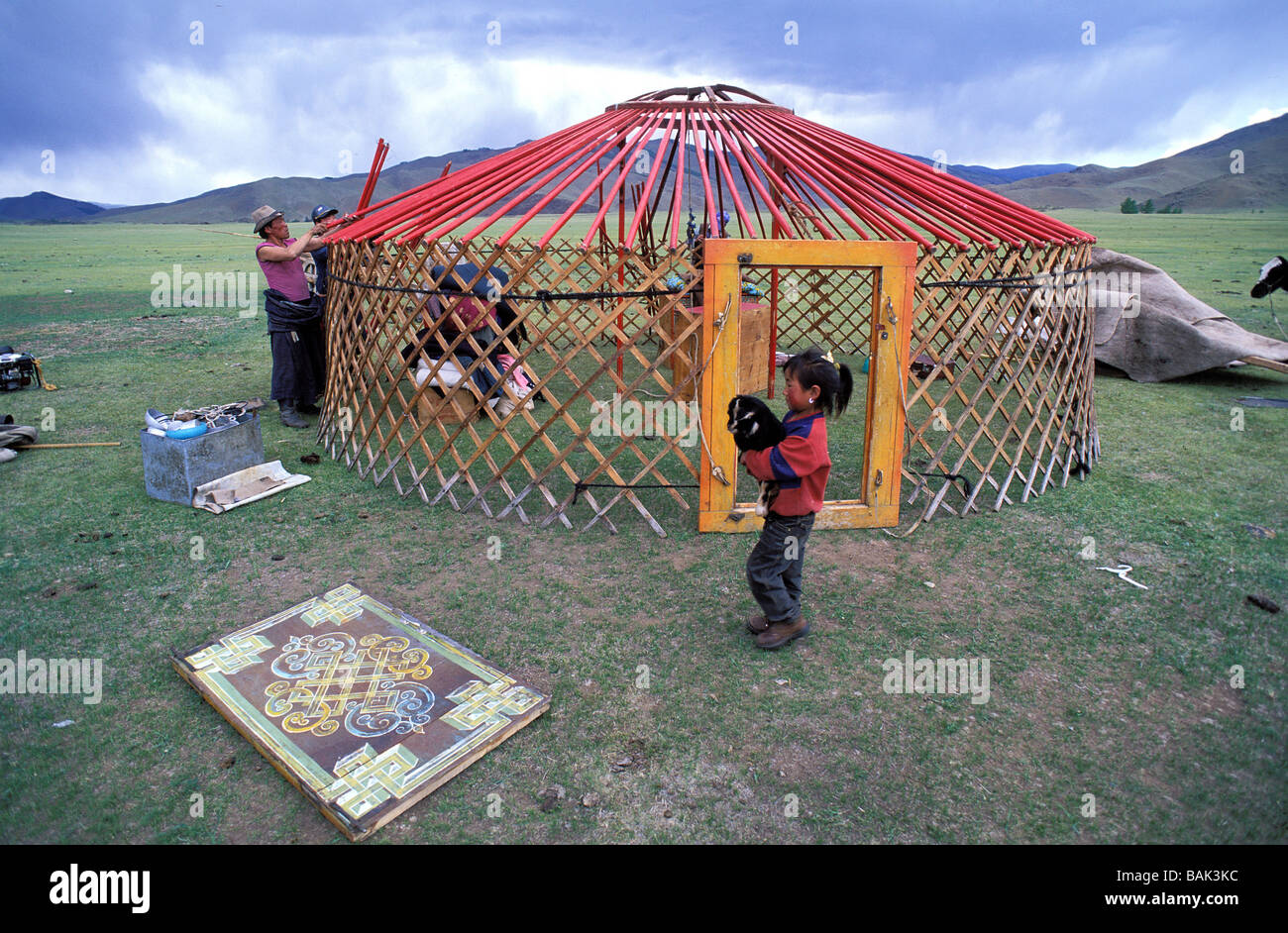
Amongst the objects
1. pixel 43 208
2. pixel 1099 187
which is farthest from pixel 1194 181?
pixel 43 208

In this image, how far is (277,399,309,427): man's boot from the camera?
5.08 m

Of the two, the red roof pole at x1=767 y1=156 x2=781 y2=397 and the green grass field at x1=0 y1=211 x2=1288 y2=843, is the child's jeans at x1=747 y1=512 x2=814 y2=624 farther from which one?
the red roof pole at x1=767 y1=156 x2=781 y2=397

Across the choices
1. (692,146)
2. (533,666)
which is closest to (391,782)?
(533,666)

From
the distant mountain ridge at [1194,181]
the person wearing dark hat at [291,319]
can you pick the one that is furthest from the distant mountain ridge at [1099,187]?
the person wearing dark hat at [291,319]

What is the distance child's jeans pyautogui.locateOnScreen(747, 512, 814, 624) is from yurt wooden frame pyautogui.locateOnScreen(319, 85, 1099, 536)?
2.90ft

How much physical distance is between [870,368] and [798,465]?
3.78 ft

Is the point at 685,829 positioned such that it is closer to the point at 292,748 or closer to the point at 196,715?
the point at 292,748

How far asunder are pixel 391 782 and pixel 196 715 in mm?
758

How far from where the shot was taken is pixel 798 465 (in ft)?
8.09

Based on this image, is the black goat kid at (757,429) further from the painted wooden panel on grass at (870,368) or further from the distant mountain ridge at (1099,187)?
the distant mountain ridge at (1099,187)

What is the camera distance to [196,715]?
2.32 meters

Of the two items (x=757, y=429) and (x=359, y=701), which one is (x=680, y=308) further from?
(x=359, y=701)

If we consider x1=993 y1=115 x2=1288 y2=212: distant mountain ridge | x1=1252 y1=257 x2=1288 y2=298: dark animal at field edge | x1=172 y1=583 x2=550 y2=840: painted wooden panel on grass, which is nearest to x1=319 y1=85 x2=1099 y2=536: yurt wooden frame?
x1=172 y1=583 x2=550 y2=840: painted wooden panel on grass

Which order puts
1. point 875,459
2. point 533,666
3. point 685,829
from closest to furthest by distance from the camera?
point 685,829 → point 533,666 → point 875,459
